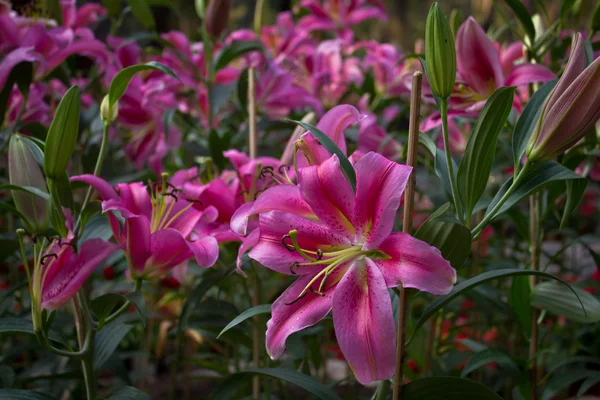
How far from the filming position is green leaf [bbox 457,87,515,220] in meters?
0.54

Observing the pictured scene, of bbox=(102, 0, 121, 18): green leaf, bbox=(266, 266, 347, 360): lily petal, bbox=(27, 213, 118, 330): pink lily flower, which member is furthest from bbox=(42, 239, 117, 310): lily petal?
bbox=(102, 0, 121, 18): green leaf

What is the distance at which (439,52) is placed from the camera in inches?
20.5

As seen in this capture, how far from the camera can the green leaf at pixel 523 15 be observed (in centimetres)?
70

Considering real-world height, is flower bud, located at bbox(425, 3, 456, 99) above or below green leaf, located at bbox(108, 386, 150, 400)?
above

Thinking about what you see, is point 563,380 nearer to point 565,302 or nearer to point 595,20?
point 565,302

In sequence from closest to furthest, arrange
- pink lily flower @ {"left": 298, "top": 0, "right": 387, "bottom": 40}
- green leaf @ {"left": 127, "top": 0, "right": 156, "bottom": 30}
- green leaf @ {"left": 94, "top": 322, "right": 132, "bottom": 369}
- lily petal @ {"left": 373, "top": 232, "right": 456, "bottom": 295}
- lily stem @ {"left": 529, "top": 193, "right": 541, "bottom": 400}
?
1. lily petal @ {"left": 373, "top": 232, "right": 456, "bottom": 295}
2. green leaf @ {"left": 94, "top": 322, "right": 132, "bottom": 369}
3. lily stem @ {"left": 529, "top": 193, "right": 541, "bottom": 400}
4. green leaf @ {"left": 127, "top": 0, "right": 156, "bottom": 30}
5. pink lily flower @ {"left": 298, "top": 0, "right": 387, "bottom": 40}

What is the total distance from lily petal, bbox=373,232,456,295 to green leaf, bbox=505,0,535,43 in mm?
375

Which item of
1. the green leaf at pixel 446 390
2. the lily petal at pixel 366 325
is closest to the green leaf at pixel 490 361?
the green leaf at pixel 446 390

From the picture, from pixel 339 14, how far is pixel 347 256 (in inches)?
48.0

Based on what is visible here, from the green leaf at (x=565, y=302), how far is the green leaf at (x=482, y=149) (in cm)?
24

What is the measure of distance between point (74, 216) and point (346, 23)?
112 centimetres

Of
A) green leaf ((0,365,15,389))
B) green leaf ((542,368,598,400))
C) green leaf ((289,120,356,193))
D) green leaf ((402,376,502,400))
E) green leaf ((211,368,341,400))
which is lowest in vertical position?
green leaf ((0,365,15,389))

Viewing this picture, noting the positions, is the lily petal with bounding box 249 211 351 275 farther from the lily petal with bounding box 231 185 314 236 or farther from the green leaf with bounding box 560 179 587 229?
the green leaf with bounding box 560 179 587 229

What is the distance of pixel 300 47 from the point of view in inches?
53.9
